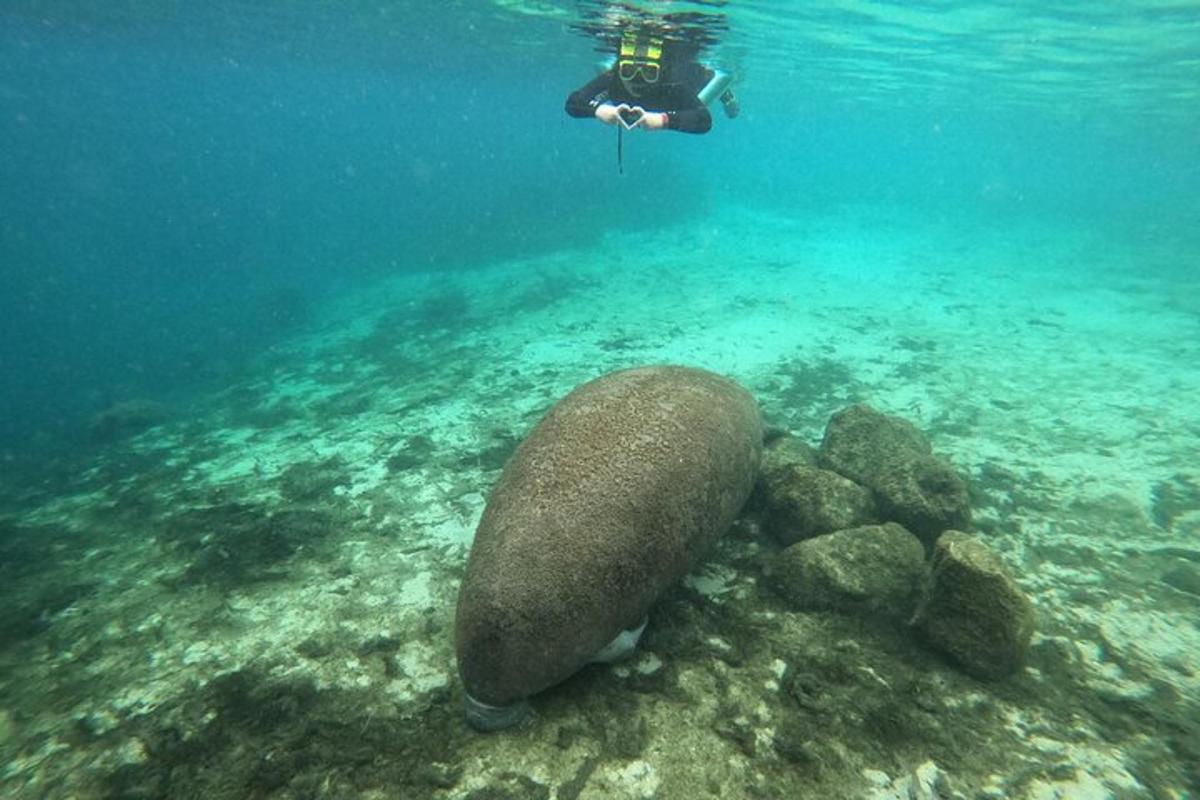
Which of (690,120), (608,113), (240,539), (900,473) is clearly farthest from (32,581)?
(690,120)

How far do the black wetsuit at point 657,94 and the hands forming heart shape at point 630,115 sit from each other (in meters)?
0.93

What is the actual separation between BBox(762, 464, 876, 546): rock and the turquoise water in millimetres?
308

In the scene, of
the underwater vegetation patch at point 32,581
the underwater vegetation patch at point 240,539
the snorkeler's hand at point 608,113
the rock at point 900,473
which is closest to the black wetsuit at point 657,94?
the snorkeler's hand at point 608,113

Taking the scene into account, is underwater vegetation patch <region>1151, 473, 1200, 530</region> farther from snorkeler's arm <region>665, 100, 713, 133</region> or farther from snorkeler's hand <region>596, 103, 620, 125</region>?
snorkeler's hand <region>596, 103, 620, 125</region>

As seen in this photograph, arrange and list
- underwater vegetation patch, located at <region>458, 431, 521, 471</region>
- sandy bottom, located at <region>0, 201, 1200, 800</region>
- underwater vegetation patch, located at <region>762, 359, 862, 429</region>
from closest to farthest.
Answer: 1. sandy bottom, located at <region>0, 201, 1200, 800</region>
2. underwater vegetation patch, located at <region>458, 431, 521, 471</region>
3. underwater vegetation patch, located at <region>762, 359, 862, 429</region>

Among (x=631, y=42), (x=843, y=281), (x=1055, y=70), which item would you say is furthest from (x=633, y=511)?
(x=1055, y=70)

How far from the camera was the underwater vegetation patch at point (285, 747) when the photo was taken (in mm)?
3395

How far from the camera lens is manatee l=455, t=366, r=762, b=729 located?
3.38 meters

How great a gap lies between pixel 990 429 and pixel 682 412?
6753 mm

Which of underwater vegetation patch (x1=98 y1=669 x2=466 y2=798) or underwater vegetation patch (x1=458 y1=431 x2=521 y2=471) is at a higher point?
underwater vegetation patch (x1=98 y1=669 x2=466 y2=798)

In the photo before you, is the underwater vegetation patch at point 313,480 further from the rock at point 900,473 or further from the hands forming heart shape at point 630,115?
the hands forming heart shape at point 630,115

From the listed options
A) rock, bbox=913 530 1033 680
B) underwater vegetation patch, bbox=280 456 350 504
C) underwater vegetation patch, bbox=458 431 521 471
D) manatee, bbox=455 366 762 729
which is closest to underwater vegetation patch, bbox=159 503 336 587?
underwater vegetation patch, bbox=280 456 350 504

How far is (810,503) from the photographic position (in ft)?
17.0

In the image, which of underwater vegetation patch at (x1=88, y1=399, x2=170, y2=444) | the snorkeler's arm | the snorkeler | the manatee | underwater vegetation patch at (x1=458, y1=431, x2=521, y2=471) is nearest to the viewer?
the manatee
